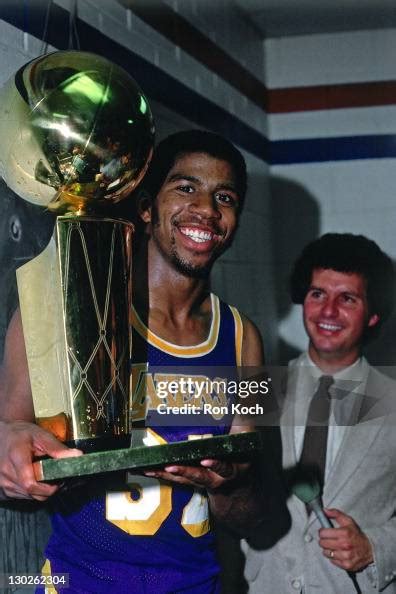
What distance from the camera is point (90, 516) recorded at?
1064mm

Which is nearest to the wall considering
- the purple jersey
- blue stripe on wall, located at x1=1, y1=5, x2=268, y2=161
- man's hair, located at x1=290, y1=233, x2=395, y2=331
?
blue stripe on wall, located at x1=1, y1=5, x2=268, y2=161

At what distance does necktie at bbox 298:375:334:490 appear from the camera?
156cm

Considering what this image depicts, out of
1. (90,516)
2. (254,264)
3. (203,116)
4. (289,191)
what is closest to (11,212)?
(90,516)

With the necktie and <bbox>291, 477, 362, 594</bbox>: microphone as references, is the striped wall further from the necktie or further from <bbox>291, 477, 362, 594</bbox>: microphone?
<bbox>291, 477, 362, 594</bbox>: microphone

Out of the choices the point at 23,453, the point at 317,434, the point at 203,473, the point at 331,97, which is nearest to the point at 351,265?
the point at 317,434

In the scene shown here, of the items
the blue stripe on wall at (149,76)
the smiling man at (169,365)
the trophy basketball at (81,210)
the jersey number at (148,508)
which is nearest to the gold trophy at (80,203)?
the trophy basketball at (81,210)

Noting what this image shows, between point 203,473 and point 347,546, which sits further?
point 347,546

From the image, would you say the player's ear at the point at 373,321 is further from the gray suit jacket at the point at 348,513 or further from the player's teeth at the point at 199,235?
the player's teeth at the point at 199,235

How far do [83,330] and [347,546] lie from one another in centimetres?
87

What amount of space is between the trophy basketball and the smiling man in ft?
0.41

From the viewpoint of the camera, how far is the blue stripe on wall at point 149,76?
117cm

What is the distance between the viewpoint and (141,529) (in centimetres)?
108

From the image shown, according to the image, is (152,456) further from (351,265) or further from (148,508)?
(351,265)

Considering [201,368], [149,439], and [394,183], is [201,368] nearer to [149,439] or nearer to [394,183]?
[149,439]
